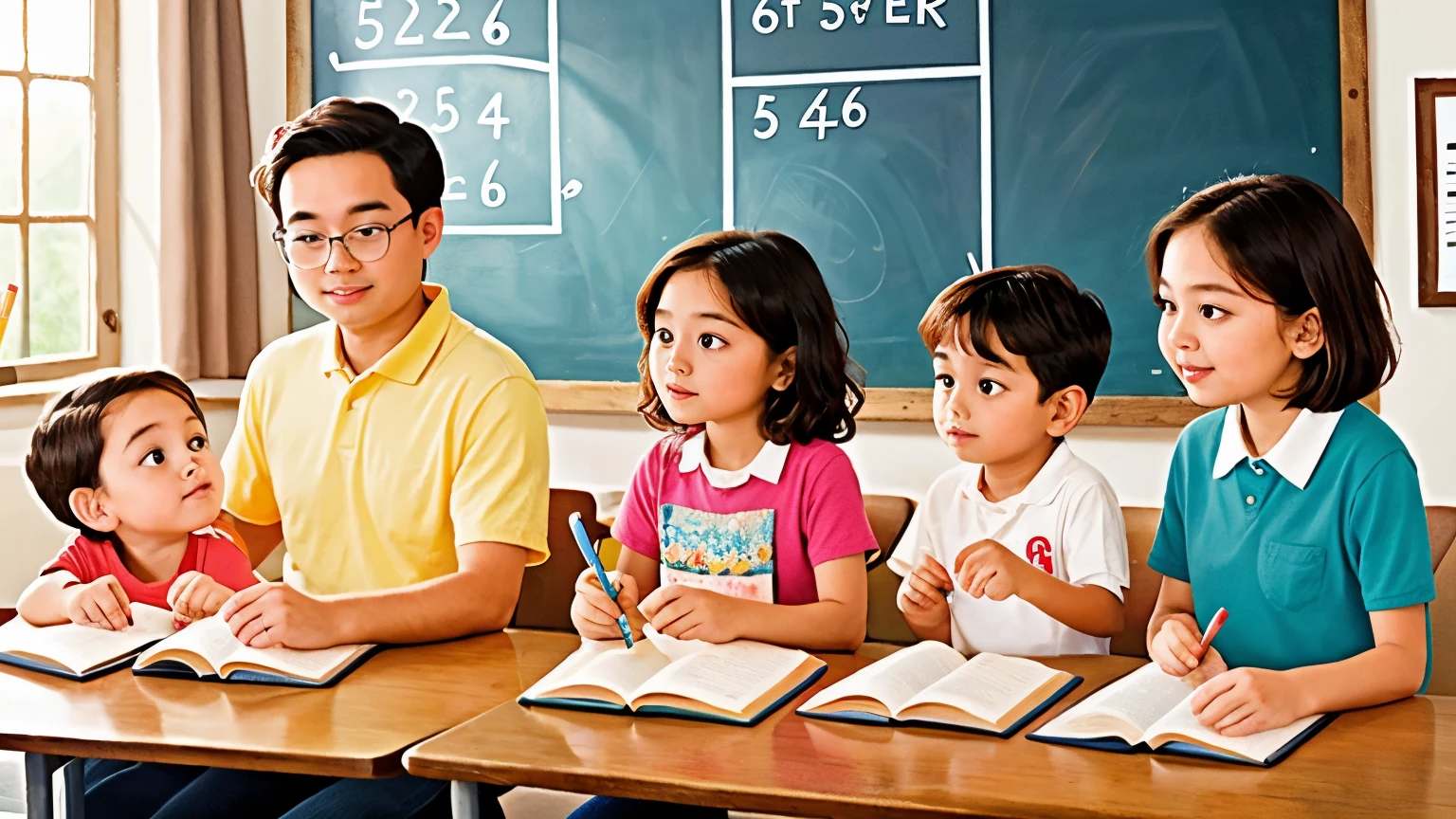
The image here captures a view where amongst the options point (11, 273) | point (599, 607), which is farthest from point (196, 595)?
point (11, 273)

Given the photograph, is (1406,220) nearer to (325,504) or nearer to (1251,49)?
(1251,49)

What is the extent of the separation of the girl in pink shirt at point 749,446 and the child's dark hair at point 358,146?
0.33 meters

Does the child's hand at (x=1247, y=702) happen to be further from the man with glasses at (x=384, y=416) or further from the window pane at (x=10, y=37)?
the window pane at (x=10, y=37)

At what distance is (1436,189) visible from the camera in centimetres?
→ 274

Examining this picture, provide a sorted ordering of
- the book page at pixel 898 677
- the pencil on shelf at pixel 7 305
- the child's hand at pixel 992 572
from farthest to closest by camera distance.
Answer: the pencil on shelf at pixel 7 305 → the child's hand at pixel 992 572 → the book page at pixel 898 677

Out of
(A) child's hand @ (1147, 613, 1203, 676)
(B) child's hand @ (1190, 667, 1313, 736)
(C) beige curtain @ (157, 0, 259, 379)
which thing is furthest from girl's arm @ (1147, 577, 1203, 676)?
(C) beige curtain @ (157, 0, 259, 379)

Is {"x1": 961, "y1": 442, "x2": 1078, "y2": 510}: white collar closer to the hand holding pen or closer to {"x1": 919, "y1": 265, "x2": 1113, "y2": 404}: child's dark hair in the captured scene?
{"x1": 919, "y1": 265, "x2": 1113, "y2": 404}: child's dark hair

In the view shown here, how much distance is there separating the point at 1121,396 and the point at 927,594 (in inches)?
58.1

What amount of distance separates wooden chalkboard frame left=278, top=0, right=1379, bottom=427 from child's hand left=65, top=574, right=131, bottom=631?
5.75ft

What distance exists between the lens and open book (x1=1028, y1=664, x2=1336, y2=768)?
1181 millimetres

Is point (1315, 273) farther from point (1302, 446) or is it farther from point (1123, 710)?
point (1123, 710)

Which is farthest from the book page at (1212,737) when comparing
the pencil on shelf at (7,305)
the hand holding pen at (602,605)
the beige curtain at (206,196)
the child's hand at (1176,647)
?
the beige curtain at (206,196)

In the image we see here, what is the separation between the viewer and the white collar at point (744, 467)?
5.72 feet

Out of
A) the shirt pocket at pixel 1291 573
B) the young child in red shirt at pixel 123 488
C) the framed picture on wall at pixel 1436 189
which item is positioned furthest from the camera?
the framed picture on wall at pixel 1436 189
